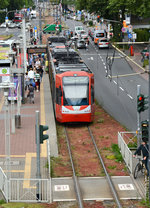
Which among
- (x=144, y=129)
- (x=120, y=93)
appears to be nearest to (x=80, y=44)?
(x=120, y=93)

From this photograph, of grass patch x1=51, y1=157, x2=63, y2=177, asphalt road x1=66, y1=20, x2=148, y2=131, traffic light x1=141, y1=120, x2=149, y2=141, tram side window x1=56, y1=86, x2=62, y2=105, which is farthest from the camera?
asphalt road x1=66, y1=20, x2=148, y2=131

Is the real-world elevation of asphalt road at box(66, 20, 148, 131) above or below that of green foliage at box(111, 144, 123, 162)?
below

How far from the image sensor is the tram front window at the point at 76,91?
28.7 m

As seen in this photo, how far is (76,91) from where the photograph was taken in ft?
94.3

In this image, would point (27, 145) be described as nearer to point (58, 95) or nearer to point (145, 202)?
point (58, 95)

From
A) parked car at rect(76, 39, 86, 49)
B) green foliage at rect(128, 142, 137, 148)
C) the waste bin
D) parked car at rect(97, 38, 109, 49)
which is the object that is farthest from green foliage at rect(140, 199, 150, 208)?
parked car at rect(76, 39, 86, 49)

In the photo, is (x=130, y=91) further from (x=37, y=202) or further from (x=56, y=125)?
(x=37, y=202)

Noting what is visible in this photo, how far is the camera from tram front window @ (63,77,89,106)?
2869 cm

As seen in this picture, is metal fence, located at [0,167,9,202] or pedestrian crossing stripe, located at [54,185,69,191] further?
pedestrian crossing stripe, located at [54,185,69,191]

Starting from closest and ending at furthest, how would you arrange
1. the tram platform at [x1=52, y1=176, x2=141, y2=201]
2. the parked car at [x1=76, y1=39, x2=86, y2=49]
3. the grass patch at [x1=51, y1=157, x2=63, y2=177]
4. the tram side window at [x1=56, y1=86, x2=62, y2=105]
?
the tram platform at [x1=52, y1=176, x2=141, y2=201]
the grass patch at [x1=51, y1=157, x2=63, y2=177]
the tram side window at [x1=56, y1=86, x2=62, y2=105]
the parked car at [x1=76, y1=39, x2=86, y2=49]

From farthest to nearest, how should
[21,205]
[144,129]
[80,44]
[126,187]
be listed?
[80,44]
[144,129]
[126,187]
[21,205]

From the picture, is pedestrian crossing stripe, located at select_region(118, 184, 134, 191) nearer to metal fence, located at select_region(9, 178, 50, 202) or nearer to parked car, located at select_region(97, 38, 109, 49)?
metal fence, located at select_region(9, 178, 50, 202)

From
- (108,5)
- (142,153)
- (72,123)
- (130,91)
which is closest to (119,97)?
(130,91)

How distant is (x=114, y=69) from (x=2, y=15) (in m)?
78.7
